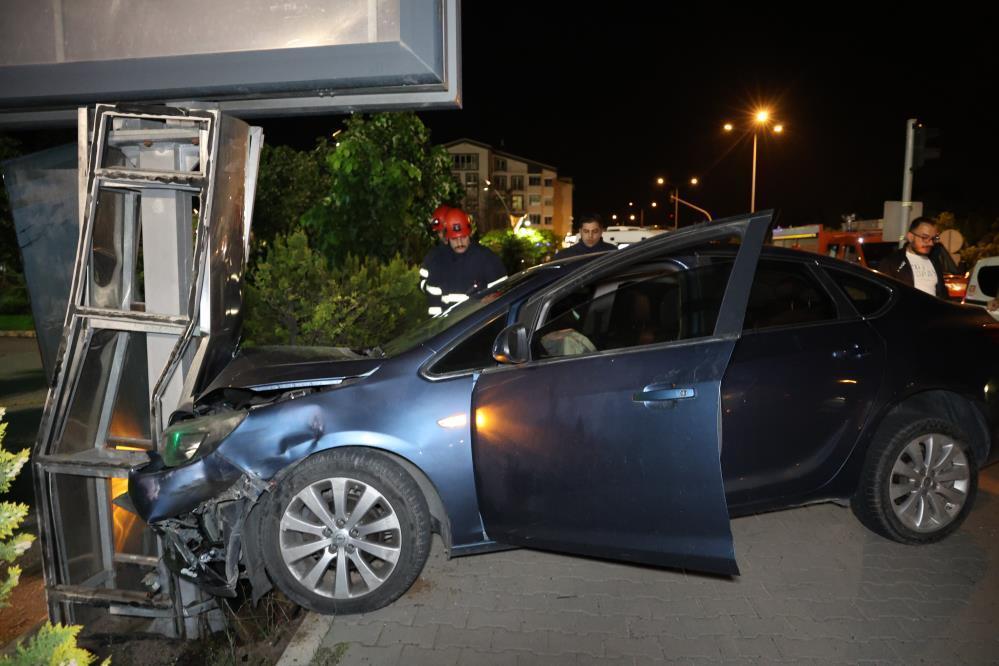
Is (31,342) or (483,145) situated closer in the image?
(31,342)

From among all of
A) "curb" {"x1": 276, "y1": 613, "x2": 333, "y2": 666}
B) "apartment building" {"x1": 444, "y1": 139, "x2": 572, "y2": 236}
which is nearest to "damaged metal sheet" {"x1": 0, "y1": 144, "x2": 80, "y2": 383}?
"curb" {"x1": 276, "y1": 613, "x2": 333, "y2": 666}

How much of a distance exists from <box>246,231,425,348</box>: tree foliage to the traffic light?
10.8 meters

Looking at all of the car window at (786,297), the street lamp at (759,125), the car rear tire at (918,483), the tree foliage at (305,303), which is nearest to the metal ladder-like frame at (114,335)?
the tree foliage at (305,303)

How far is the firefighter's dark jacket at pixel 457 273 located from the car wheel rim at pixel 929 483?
327 cm

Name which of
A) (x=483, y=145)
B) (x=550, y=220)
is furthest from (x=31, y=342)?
(x=550, y=220)

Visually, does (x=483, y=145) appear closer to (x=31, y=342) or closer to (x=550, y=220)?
(x=550, y=220)

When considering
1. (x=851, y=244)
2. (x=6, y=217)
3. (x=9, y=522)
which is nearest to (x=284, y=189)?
(x=6, y=217)

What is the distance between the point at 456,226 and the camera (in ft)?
20.4

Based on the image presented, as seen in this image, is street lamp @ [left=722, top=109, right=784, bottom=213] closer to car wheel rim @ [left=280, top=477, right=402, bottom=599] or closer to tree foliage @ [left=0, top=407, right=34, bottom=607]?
car wheel rim @ [left=280, top=477, right=402, bottom=599]

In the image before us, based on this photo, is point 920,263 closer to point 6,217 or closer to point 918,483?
point 918,483

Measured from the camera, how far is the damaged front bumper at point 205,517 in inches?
134

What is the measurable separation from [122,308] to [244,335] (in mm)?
2477

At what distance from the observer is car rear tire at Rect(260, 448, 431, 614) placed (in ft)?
11.5

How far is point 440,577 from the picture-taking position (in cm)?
411
